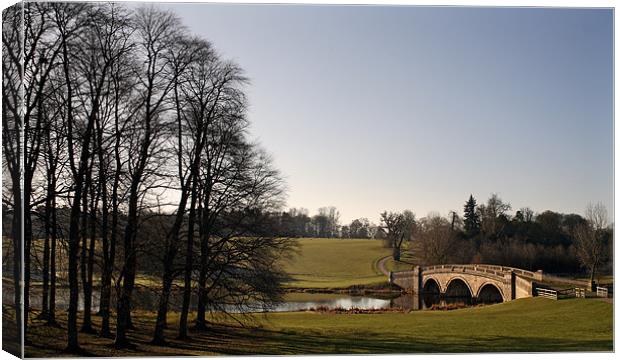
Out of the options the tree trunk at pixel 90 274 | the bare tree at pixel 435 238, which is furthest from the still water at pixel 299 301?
the bare tree at pixel 435 238

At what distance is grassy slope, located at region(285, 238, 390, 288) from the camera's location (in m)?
17.4

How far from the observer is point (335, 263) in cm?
1788

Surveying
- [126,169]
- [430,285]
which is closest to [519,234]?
[430,285]

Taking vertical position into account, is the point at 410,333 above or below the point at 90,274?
below

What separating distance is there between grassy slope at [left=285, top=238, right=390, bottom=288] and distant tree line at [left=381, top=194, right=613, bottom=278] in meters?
0.71

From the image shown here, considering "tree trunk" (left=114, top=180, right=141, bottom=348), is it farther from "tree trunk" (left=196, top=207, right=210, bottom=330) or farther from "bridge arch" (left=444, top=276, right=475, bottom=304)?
"bridge arch" (left=444, top=276, right=475, bottom=304)

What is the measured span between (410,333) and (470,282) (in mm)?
1752

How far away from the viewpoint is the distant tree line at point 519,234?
56.2 feet

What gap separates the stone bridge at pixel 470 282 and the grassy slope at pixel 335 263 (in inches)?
28.9

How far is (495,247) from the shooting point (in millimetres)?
17891

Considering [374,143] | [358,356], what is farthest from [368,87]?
[358,356]

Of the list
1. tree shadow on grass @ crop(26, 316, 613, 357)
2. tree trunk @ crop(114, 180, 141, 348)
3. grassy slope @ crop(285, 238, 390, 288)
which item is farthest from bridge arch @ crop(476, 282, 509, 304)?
tree trunk @ crop(114, 180, 141, 348)

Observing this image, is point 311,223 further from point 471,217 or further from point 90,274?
point 90,274

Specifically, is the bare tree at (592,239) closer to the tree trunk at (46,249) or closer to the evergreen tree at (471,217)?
the evergreen tree at (471,217)
